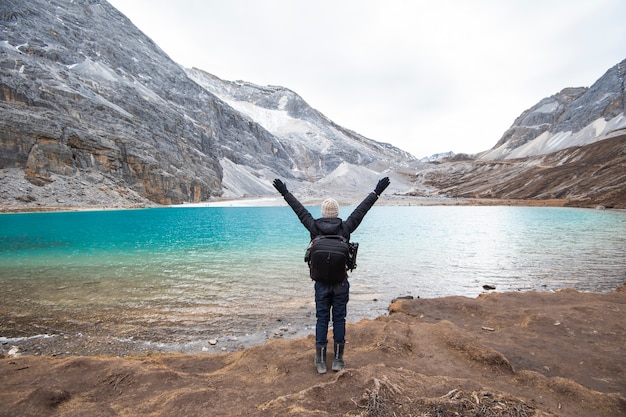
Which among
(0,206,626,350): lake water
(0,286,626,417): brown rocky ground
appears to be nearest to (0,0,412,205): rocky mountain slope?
(0,206,626,350): lake water

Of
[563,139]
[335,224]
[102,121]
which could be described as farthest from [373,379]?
[563,139]

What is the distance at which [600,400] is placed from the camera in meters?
3.89

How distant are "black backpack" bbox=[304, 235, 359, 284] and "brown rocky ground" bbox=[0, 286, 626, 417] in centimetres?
→ 122

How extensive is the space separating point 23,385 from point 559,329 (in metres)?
8.97

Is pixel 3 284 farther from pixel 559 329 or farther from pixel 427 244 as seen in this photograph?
pixel 427 244

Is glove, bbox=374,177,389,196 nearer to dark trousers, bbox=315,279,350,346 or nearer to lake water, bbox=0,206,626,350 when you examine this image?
dark trousers, bbox=315,279,350,346

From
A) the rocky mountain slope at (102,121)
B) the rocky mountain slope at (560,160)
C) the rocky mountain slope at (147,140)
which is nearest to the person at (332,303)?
the rocky mountain slope at (147,140)

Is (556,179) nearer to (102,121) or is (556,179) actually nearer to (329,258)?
(329,258)

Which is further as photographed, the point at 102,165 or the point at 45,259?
the point at 102,165

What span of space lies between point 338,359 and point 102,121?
96.8 metres

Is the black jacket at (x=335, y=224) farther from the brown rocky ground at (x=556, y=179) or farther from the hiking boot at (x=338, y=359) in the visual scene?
the brown rocky ground at (x=556, y=179)

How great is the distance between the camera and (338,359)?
479 centimetres

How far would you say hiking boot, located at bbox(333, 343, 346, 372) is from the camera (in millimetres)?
4695

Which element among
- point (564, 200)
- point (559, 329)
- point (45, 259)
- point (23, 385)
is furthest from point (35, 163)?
point (564, 200)
